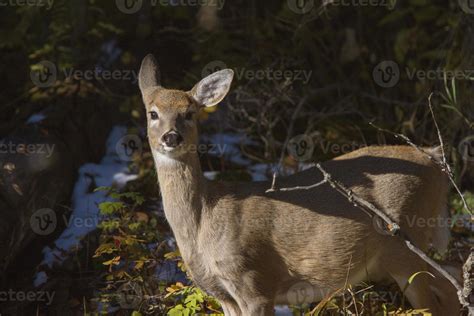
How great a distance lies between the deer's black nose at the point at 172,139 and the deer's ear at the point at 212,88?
51 cm

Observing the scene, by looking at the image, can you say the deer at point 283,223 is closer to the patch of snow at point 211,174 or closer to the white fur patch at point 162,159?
the white fur patch at point 162,159

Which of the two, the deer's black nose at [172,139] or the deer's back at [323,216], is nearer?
the deer's black nose at [172,139]

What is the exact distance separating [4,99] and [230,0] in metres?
3.27

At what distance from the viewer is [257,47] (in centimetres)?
952

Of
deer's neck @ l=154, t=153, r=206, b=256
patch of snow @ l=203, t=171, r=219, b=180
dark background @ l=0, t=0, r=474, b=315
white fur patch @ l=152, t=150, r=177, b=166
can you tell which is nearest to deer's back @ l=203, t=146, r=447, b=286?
deer's neck @ l=154, t=153, r=206, b=256

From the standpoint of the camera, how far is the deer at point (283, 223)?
529 cm

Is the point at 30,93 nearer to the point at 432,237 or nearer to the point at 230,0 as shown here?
the point at 230,0

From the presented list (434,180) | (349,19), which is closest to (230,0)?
(349,19)

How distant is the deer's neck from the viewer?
17.6 ft

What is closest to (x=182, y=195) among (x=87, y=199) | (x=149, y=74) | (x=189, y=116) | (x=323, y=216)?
(x=189, y=116)

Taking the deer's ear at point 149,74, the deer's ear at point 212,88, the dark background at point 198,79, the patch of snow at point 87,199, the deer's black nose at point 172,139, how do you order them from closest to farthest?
1. the deer's black nose at point 172,139
2. the deer's ear at point 212,88
3. the deer's ear at point 149,74
4. the dark background at point 198,79
5. the patch of snow at point 87,199

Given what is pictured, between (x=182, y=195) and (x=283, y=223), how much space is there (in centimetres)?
75

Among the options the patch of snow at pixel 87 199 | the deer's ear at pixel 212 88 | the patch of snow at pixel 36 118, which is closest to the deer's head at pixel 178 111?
the deer's ear at pixel 212 88

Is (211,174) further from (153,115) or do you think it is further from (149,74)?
(153,115)
